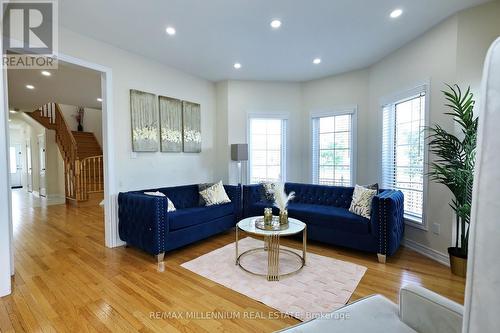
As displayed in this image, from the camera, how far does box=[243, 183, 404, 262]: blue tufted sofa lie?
9.71 ft

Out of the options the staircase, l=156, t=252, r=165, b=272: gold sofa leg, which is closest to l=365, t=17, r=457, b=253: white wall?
l=156, t=252, r=165, b=272: gold sofa leg

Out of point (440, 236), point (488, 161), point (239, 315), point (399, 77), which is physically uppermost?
point (399, 77)

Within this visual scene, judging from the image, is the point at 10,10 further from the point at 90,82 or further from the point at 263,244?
the point at 263,244

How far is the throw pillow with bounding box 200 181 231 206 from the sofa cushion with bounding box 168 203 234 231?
115 millimetres

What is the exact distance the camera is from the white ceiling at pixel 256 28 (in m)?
2.59

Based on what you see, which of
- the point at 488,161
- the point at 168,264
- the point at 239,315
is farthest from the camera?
the point at 168,264

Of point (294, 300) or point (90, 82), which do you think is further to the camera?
point (90, 82)

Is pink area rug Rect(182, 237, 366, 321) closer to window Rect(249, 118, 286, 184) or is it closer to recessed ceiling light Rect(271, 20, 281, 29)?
window Rect(249, 118, 286, 184)

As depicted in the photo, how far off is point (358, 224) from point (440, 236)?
977mm

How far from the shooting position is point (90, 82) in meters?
5.13

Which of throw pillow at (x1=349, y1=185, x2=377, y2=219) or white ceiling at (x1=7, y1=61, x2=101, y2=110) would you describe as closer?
throw pillow at (x1=349, y1=185, x2=377, y2=219)

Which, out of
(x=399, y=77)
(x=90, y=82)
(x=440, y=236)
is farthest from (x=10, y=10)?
(x=440, y=236)

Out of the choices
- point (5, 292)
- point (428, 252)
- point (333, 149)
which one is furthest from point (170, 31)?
point (428, 252)

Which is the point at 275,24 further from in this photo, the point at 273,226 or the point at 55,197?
the point at 55,197
